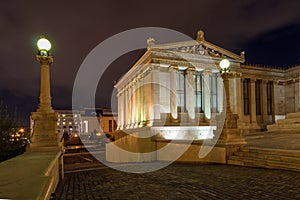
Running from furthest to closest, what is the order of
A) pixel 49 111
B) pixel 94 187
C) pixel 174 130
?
pixel 174 130, pixel 49 111, pixel 94 187

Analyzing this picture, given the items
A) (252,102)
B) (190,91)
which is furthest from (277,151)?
(252,102)

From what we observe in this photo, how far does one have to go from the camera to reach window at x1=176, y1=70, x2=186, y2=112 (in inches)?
1149

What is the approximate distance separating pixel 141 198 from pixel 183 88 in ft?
80.0

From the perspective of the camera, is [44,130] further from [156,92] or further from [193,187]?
[156,92]

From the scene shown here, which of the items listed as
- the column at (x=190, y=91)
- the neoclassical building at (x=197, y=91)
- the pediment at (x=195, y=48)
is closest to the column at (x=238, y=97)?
the neoclassical building at (x=197, y=91)

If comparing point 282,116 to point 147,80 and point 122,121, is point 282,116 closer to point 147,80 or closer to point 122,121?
point 147,80

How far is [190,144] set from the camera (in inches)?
561

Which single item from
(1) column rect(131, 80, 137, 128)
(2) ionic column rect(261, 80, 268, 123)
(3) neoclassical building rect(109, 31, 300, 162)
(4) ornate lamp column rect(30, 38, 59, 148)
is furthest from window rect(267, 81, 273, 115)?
(4) ornate lamp column rect(30, 38, 59, 148)

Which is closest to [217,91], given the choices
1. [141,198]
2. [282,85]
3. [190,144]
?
[282,85]

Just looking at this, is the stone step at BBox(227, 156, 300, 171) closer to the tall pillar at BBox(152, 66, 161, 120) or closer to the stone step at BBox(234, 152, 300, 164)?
the stone step at BBox(234, 152, 300, 164)

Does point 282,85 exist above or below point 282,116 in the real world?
above

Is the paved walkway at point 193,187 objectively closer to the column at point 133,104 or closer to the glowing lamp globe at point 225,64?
the glowing lamp globe at point 225,64

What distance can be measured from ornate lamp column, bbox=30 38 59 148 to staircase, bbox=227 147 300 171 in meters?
9.31

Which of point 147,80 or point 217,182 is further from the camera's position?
point 147,80
